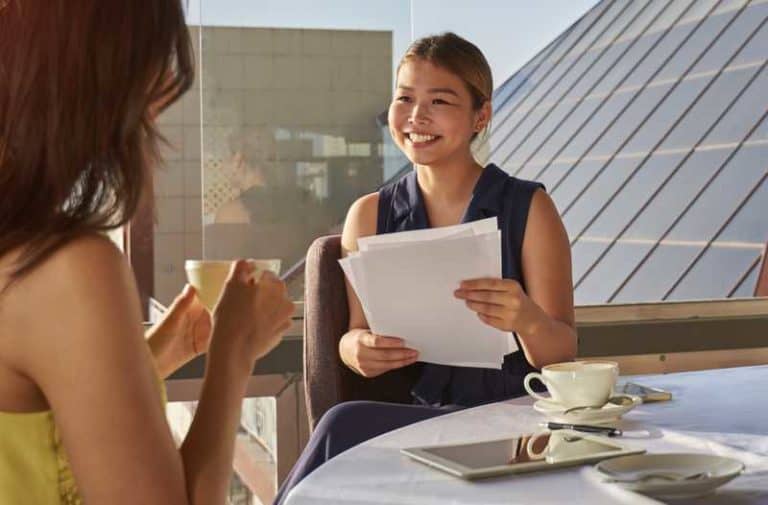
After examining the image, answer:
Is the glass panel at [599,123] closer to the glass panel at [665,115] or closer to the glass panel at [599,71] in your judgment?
the glass panel at [665,115]

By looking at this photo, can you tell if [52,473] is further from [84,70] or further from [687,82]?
[687,82]

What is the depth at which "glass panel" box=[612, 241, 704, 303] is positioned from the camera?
423 centimetres

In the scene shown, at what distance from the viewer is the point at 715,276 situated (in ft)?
14.8

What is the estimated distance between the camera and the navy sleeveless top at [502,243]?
2334 mm

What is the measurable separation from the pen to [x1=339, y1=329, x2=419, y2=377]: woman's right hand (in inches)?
25.3

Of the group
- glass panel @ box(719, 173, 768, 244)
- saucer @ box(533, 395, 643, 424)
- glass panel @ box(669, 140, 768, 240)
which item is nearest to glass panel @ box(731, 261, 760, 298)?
glass panel @ box(719, 173, 768, 244)

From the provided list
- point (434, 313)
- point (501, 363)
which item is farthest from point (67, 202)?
point (501, 363)

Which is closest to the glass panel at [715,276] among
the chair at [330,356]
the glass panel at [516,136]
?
the glass panel at [516,136]

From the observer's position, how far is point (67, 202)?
1030mm

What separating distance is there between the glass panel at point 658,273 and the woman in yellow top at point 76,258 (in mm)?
2988

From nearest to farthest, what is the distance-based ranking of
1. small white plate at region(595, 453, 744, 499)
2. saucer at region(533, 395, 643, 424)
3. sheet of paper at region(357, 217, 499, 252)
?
small white plate at region(595, 453, 744, 499) < saucer at region(533, 395, 643, 424) < sheet of paper at region(357, 217, 499, 252)

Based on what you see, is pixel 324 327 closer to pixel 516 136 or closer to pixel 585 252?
pixel 585 252

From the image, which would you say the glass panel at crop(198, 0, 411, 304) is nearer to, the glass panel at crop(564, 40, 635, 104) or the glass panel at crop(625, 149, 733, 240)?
the glass panel at crop(625, 149, 733, 240)

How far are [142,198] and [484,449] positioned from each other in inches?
21.4
